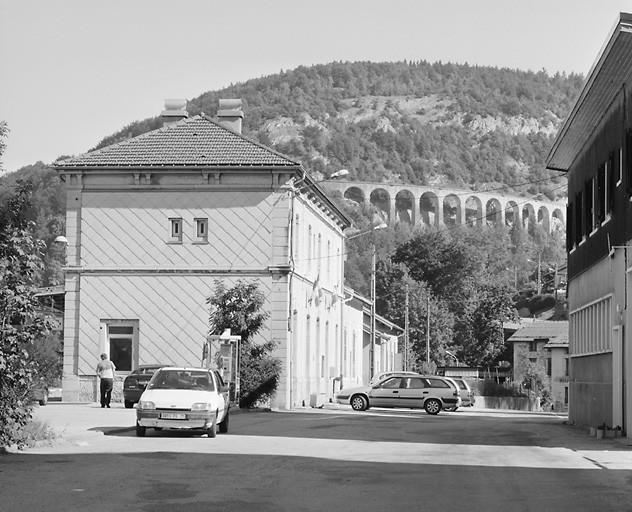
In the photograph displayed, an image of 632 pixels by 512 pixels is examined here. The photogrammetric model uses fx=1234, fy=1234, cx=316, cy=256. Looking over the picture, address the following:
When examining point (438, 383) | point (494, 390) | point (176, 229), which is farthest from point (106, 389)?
point (494, 390)

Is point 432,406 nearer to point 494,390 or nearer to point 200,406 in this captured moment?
point 200,406

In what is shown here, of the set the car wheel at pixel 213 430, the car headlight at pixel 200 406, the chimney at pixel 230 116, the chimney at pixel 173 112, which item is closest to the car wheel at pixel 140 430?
the car headlight at pixel 200 406

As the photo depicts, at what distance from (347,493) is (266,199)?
31.7m

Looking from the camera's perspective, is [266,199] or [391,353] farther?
[391,353]

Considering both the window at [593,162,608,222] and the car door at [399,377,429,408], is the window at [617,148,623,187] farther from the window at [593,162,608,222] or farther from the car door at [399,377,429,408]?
the car door at [399,377,429,408]

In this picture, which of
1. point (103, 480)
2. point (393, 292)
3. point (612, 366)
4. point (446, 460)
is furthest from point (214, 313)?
point (393, 292)

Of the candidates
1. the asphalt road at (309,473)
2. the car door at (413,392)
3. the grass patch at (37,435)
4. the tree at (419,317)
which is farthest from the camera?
the tree at (419,317)

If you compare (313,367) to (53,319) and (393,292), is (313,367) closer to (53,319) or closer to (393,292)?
(53,319)

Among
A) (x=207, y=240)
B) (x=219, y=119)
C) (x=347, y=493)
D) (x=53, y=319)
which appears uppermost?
(x=219, y=119)

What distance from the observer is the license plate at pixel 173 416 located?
79.2 feet

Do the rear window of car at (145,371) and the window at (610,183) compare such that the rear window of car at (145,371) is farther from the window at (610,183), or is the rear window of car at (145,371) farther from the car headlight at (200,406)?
the window at (610,183)

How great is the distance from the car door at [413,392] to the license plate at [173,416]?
2464cm

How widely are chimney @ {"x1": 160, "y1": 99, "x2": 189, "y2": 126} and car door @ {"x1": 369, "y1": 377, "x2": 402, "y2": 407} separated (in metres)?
13.8

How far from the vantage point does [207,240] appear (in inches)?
1802
